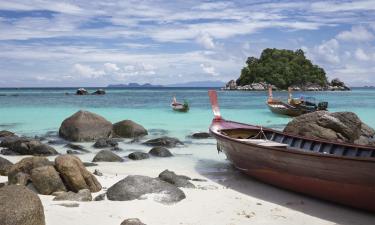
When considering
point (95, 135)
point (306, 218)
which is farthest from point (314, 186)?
point (95, 135)

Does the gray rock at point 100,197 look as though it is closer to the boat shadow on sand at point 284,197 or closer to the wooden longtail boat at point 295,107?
the boat shadow on sand at point 284,197

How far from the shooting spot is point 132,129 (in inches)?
739

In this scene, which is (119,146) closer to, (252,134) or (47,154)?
(47,154)

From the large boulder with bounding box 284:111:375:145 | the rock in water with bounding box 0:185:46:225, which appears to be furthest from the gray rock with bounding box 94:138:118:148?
the rock in water with bounding box 0:185:46:225

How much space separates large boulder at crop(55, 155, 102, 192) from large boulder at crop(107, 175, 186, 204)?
0.58 meters

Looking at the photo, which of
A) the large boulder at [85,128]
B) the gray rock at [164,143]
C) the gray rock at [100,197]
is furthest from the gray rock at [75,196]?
the large boulder at [85,128]

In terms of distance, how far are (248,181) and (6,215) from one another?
633 cm

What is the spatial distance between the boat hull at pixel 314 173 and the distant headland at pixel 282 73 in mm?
87191

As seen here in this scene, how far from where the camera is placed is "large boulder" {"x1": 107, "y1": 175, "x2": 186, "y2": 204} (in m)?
8.41

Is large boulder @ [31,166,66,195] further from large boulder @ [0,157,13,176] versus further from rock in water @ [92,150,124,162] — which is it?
rock in water @ [92,150,124,162]

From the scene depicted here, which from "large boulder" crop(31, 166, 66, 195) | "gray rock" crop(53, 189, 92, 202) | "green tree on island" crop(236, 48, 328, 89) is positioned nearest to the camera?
"gray rock" crop(53, 189, 92, 202)

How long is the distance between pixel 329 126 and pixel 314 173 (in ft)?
21.8

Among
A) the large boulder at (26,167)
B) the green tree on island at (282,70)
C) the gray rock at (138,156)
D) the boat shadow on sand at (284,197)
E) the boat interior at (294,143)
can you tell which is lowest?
the boat shadow on sand at (284,197)

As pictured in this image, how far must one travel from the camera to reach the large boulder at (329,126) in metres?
14.5
